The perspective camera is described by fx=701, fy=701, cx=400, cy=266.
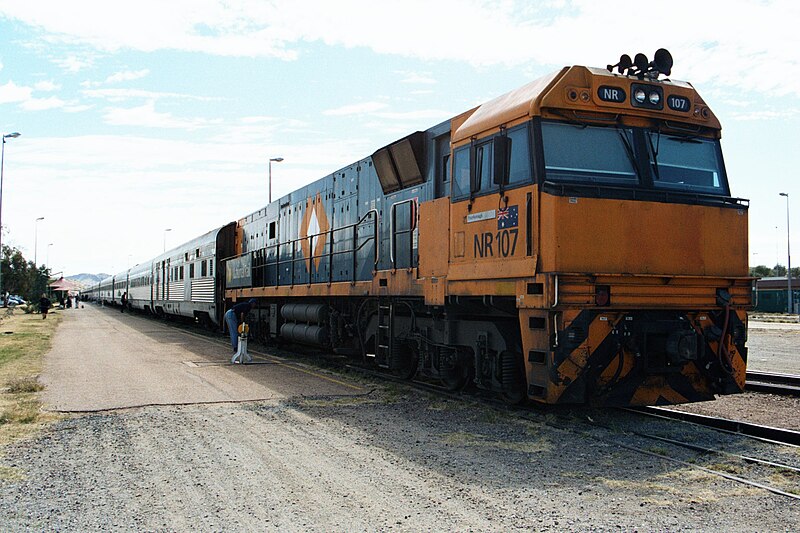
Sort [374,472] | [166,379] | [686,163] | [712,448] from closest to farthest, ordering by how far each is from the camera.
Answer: [374,472]
[712,448]
[686,163]
[166,379]

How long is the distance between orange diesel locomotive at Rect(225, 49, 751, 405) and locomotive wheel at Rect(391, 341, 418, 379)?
5.27ft

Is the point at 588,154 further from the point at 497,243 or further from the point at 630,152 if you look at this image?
the point at 497,243

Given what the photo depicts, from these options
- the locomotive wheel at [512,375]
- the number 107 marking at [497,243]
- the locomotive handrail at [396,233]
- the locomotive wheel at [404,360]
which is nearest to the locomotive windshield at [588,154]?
the number 107 marking at [497,243]

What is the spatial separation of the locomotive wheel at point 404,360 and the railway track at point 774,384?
491 cm

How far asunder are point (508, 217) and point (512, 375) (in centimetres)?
174

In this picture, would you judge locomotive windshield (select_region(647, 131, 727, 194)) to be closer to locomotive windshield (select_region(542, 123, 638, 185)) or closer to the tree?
locomotive windshield (select_region(542, 123, 638, 185))

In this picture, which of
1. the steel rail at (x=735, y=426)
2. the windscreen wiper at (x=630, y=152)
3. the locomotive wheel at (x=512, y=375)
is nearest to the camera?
the steel rail at (x=735, y=426)

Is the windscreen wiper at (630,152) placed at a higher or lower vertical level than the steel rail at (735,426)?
higher

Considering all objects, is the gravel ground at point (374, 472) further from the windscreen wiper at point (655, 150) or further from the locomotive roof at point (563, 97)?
the locomotive roof at point (563, 97)

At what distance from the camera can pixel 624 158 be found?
7312 mm

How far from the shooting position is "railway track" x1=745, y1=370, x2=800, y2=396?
9789 millimetres

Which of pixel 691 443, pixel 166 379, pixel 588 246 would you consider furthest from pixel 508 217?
pixel 166 379

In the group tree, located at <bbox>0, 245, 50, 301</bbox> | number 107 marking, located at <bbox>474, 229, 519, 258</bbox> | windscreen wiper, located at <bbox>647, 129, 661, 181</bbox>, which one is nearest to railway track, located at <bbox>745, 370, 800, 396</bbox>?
windscreen wiper, located at <bbox>647, 129, 661, 181</bbox>

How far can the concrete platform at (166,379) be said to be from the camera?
9328 mm
